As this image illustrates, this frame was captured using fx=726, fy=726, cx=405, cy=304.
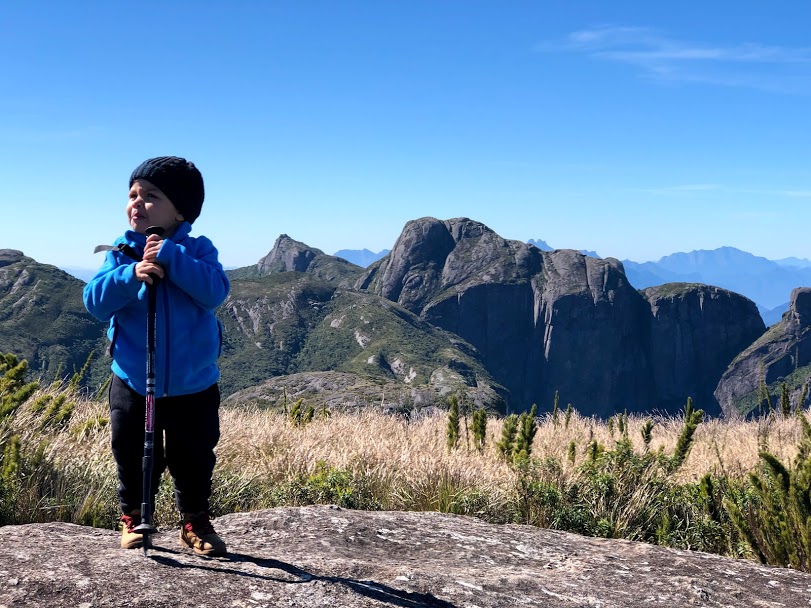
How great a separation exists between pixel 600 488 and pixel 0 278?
550 ft

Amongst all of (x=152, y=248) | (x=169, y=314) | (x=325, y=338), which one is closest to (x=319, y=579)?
(x=169, y=314)

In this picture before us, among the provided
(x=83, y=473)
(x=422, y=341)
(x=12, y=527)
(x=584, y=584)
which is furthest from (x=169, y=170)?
(x=422, y=341)

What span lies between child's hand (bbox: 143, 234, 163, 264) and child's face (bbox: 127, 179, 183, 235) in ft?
0.61

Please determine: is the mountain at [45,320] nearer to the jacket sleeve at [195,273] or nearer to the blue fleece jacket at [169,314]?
the blue fleece jacket at [169,314]

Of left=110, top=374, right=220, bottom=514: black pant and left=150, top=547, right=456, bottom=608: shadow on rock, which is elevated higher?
left=110, top=374, right=220, bottom=514: black pant

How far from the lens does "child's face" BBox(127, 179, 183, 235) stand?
12.4 ft

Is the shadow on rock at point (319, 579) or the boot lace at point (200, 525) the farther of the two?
the boot lace at point (200, 525)

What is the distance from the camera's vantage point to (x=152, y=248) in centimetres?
351

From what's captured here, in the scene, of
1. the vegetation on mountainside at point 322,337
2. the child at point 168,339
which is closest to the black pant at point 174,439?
the child at point 168,339

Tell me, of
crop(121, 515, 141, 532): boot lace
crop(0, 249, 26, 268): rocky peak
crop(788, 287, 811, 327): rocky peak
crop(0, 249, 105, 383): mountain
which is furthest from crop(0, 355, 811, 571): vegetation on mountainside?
crop(788, 287, 811, 327): rocky peak

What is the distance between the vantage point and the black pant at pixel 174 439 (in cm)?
368

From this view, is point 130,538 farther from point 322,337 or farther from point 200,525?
point 322,337

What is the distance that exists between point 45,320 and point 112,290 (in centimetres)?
14061

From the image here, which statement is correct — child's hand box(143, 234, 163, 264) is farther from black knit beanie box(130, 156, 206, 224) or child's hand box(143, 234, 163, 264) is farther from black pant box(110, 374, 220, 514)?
black pant box(110, 374, 220, 514)
